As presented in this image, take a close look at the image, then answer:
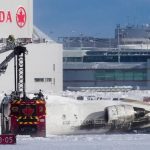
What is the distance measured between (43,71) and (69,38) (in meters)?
108

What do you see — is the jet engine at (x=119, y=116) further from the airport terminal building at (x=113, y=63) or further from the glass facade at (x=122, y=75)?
the glass facade at (x=122, y=75)

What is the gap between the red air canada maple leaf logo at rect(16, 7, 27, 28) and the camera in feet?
140

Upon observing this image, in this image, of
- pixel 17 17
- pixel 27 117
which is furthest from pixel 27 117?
pixel 17 17

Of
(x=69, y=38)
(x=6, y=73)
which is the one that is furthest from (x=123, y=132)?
(x=69, y=38)

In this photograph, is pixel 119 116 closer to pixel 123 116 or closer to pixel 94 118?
pixel 123 116

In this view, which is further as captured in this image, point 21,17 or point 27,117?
point 21,17

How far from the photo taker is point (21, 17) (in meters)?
43.2

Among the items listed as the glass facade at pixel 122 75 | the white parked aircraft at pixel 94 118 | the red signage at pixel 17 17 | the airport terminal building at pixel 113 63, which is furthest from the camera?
the glass facade at pixel 122 75

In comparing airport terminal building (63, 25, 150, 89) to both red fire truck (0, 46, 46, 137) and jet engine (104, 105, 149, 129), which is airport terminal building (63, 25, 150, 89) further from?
red fire truck (0, 46, 46, 137)

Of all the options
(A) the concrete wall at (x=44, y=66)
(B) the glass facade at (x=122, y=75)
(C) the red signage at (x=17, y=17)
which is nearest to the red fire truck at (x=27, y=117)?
(C) the red signage at (x=17, y=17)

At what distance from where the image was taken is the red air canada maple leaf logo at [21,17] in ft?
140

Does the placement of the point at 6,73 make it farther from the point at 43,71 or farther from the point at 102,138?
the point at 102,138

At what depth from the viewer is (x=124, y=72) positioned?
11194 centimetres

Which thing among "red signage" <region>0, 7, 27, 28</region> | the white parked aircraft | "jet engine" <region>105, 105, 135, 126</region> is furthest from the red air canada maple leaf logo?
"jet engine" <region>105, 105, 135, 126</region>
